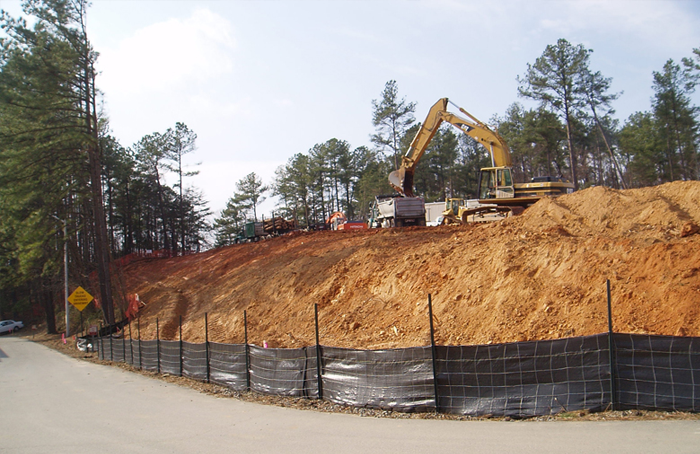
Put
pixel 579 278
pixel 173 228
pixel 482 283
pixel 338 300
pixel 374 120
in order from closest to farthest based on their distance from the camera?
pixel 579 278 → pixel 482 283 → pixel 338 300 → pixel 374 120 → pixel 173 228

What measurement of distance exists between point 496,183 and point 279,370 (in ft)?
47.9

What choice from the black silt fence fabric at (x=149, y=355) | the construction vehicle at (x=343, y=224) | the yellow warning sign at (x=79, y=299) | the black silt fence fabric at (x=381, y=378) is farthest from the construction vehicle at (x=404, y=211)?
the yellow warning sign at (x=79, y=299)

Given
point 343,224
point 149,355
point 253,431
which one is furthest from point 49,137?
point 253,431

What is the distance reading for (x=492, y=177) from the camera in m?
22.4

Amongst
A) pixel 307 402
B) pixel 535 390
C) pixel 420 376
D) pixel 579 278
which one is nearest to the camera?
pixel 535 390

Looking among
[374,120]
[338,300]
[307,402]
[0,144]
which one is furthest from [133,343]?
[374,120]

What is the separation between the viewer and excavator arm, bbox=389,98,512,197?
75.8ft

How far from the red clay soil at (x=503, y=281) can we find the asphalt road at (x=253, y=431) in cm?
329

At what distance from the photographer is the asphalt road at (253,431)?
6.68 meters

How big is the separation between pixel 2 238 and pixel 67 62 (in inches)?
785

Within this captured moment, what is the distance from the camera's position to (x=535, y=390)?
7855 millimetres

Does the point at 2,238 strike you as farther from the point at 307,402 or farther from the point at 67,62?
Result: the point at 307,402

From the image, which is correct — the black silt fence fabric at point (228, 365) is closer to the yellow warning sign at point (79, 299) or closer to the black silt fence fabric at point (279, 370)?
the black silt fence fabric at point (279, 370)

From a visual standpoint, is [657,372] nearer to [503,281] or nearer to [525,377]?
[525,377]
